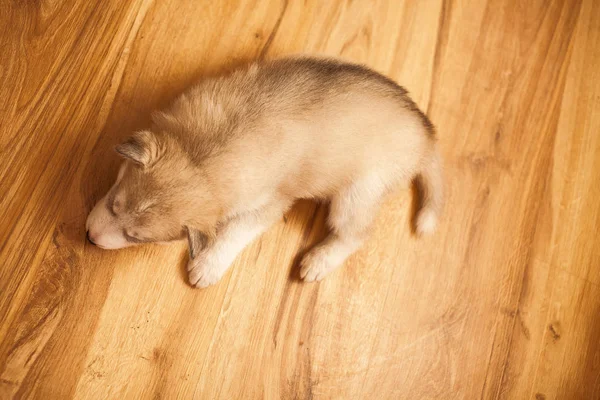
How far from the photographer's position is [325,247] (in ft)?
5.94

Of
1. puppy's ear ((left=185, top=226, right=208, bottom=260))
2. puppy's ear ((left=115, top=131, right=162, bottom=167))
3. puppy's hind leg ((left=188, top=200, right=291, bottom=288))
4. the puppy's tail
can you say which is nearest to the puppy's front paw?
puppy's hind leg ((left=188, top=200, right=291, bottom=288))

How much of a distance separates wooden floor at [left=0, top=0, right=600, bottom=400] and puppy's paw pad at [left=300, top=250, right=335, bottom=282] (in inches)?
2.0

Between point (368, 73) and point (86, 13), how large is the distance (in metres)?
1.17

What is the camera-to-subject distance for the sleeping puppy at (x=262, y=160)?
54.4 inches

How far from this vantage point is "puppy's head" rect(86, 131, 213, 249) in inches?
53.0

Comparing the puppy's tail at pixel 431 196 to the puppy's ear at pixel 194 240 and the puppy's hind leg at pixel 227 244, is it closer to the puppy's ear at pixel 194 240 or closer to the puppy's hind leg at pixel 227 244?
the puppy's hind leg at pixel 227 244

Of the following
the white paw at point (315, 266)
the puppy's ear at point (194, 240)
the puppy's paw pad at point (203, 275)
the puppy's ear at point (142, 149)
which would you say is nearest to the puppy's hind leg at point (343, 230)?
the white paw at point (315, 266)

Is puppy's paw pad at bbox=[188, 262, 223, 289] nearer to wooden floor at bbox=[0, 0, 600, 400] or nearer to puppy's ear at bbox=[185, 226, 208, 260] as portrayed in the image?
wooden floor at bbox=[0, 0, 600, 400]

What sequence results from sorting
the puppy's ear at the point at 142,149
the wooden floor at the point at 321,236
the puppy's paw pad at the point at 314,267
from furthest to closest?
the puppy's paw pad at the point at 314,267 < the wooden floor at the point at 321,236 < the puppy's ear at the point at 142,149

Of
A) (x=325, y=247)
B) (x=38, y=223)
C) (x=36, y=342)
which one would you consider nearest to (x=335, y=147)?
(x=325, y=247)

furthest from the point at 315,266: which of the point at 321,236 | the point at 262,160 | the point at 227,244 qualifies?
the point at 262,160

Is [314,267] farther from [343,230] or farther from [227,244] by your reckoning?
[227,244]

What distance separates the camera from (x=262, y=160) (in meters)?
1.48

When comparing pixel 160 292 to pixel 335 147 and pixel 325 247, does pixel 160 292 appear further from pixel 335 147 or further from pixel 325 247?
pixel 335 147
